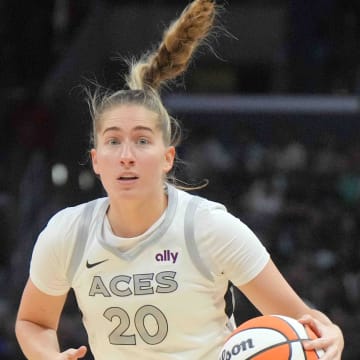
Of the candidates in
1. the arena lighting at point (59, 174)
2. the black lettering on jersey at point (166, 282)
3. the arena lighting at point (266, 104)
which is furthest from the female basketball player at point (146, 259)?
the arena lighting at point (266, 104)

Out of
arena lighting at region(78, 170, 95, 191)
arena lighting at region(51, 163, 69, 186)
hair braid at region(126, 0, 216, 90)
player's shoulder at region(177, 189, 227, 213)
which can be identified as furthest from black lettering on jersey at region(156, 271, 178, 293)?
arena lighting at region(51, 163, 69, 186)

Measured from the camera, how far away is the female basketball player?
3.60m

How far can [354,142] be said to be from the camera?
1064 cm

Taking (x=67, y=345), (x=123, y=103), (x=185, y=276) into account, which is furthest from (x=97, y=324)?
(x=67, y=345)

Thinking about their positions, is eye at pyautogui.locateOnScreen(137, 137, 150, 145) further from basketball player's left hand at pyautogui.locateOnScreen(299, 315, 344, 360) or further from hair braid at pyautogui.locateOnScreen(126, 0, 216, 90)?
basketball player's left hand at pyautogui.locateOnScreen(299, 315, 344, 360)

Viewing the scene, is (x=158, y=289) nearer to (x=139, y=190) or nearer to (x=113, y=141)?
(x=139, y=190)

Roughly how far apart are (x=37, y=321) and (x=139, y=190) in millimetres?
733

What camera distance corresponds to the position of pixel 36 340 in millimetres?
3795

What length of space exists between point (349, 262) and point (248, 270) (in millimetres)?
6109

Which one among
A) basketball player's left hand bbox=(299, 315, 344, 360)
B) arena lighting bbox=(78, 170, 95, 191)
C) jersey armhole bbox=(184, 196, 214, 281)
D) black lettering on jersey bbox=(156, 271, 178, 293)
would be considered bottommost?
basketball player's left hand bbox=(299, 315, 344, 360)

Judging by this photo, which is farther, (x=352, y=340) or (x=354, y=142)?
(x=354, y=142)

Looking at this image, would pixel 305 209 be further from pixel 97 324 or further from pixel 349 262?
pixel 97 324

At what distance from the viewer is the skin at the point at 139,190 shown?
354cm

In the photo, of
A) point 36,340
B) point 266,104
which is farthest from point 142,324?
point 266,104
